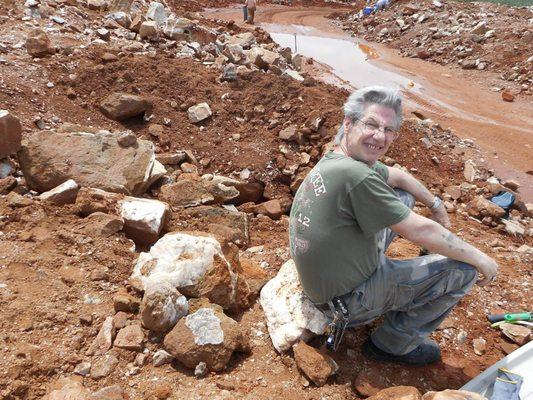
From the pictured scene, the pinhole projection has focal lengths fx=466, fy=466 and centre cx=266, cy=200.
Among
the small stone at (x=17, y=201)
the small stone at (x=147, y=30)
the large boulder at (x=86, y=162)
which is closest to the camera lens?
the small stone at (x=17, y=201)

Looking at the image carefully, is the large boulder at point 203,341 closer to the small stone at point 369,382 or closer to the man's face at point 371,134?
the small stone at point 369,382

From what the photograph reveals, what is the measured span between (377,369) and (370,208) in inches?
42.8

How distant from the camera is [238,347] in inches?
104

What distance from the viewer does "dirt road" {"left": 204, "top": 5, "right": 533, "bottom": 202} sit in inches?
279

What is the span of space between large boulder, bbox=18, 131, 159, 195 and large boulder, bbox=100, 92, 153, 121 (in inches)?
52.7

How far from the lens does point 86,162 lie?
3977 mm

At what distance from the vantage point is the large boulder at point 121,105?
5.53 metres

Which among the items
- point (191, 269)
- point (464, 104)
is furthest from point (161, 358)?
point (464, 104)

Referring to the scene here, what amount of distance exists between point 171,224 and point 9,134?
147 cm

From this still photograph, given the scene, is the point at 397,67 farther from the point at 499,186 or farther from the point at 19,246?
the point at 19,246

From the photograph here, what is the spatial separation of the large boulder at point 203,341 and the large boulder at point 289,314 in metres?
0.29

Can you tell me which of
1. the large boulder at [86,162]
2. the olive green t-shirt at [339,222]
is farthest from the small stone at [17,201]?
the olive green t-shirt at [339,222]

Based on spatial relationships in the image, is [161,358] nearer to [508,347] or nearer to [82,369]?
[82,369]

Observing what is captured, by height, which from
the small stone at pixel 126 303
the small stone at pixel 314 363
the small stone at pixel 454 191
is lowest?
the small stone at pixel 454 191
